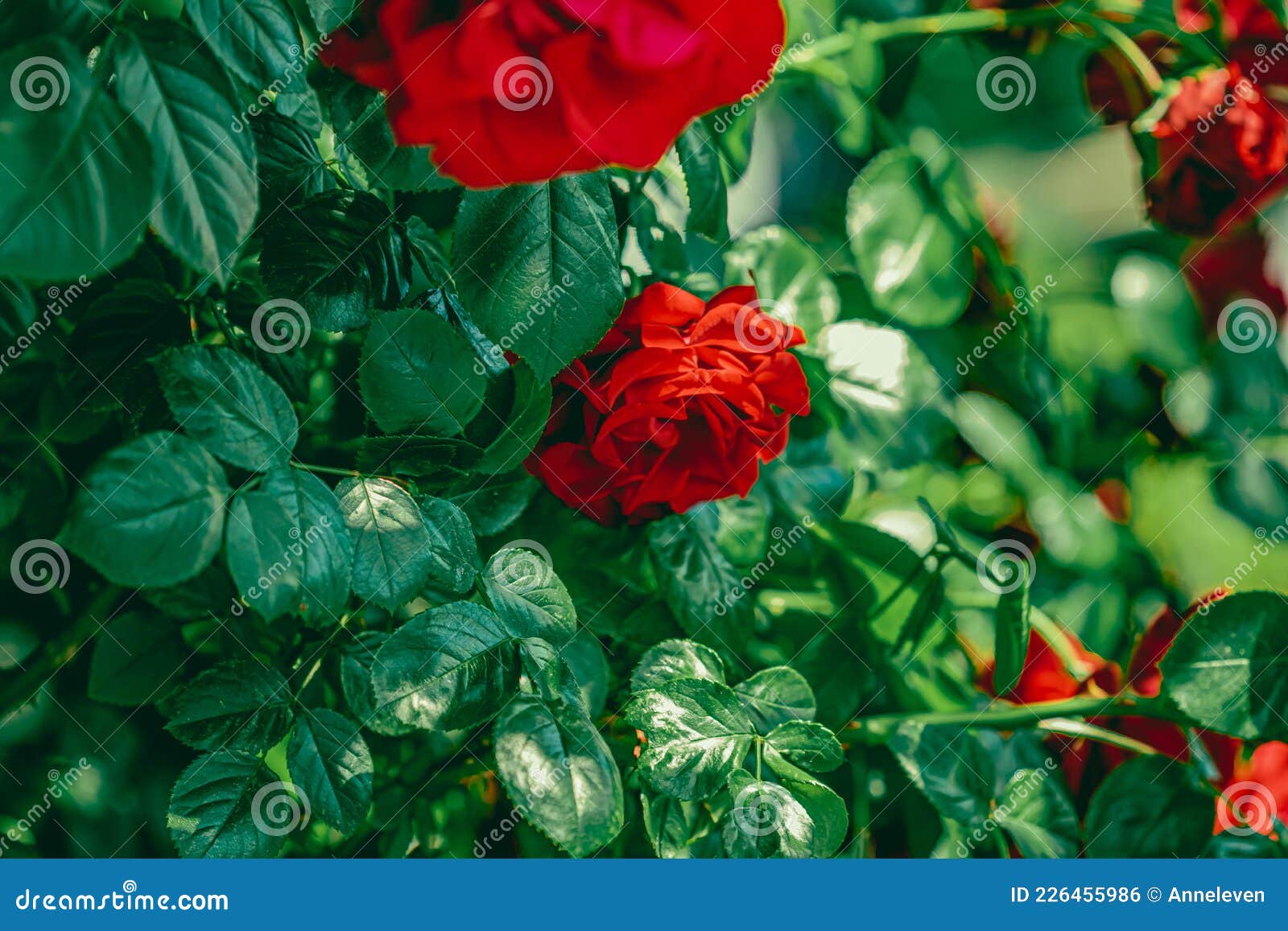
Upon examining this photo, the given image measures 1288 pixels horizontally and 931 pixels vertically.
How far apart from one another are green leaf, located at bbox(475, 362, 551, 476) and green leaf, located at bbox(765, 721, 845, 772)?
167mm

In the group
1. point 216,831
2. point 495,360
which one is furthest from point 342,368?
point 216,831

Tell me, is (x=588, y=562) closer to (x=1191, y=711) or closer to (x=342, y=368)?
(x=342, y=368)

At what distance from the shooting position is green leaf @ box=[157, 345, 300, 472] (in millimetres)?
289

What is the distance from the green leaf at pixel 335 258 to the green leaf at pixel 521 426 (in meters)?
0.06

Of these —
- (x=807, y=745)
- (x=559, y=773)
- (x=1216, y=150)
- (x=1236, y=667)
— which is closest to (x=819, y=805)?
(x=807, y=745)

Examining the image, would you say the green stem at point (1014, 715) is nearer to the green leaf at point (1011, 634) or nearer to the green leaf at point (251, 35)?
the green leaf at point (1011, 634)

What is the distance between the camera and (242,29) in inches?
11.0

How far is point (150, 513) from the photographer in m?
0.27

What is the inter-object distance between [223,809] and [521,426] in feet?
0.59

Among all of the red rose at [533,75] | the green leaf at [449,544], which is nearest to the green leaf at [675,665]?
the green leaf at [449,544]

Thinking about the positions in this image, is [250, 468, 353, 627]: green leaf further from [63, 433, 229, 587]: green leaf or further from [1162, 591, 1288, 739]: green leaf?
[1162, 591, 1288, 739]: green leaf

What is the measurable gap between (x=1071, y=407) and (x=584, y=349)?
18.0 inches

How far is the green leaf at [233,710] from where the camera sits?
35 cm

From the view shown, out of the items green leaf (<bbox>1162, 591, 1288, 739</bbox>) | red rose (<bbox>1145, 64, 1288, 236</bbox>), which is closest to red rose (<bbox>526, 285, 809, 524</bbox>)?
green leaf (<bbox>1162, 591, 1288, 739</bbox>)
